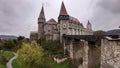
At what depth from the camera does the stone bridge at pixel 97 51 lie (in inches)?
594

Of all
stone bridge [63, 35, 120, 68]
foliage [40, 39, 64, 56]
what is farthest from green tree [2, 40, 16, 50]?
stone bridge [63, 35, 120, 68]

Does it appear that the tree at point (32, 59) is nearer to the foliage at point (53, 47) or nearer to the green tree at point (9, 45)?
the foliage at point (53, 47)

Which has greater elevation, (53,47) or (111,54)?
(111,54)

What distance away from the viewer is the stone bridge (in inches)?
594

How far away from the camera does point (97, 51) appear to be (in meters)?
25.8

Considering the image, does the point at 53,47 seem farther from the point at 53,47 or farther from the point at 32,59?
the point at 32,59

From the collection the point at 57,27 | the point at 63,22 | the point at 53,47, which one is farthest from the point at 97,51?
the point at 57,27

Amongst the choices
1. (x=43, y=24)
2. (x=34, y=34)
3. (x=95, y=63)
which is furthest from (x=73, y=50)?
(x=34, y=34)

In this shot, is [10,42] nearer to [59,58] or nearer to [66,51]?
[66,51]

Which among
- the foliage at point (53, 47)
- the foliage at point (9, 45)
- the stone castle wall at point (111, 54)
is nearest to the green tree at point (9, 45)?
the foliage at point (9, 45)

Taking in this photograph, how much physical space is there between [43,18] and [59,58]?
2871 centimetres

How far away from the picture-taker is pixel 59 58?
4197 cm

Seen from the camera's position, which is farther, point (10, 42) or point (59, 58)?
point (10, 42)

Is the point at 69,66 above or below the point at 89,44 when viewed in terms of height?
below
